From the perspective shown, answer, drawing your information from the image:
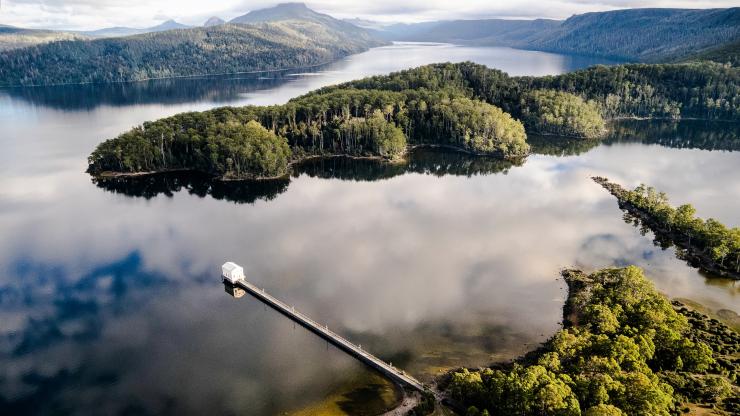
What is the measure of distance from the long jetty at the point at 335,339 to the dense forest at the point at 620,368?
4.20m

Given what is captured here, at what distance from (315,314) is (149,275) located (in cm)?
2343

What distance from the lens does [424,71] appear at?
14675 centimetres

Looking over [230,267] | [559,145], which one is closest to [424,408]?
[230,267]

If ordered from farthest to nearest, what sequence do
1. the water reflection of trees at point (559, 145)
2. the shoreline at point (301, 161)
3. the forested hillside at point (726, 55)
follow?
the forested hillside at point (726, 55)
the water reflection of trees at point (559, 145)
the shoreline at point (301, 161)

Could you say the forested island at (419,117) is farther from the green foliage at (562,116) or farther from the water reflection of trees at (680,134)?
the water reflection of trees at (680,134)

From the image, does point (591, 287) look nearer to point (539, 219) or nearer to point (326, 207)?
point (539, 219)

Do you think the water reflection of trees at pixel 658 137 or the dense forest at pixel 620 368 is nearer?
the dense forest at pixel 620 368

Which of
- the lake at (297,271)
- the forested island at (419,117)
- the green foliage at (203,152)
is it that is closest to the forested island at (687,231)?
the lake at (297,271)

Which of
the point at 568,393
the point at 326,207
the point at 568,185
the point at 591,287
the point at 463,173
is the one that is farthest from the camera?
the point at 463,173

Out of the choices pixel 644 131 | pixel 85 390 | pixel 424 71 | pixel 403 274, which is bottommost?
pixel 85 390

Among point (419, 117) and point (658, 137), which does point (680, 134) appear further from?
point (419, 117)

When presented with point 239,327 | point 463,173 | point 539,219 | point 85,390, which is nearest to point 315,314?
point 239,327

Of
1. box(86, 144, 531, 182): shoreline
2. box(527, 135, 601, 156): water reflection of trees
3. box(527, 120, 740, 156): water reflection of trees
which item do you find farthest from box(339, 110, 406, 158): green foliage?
box(527, 120, 740, 156): water reflection of trees

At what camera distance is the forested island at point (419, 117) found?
96125mm
